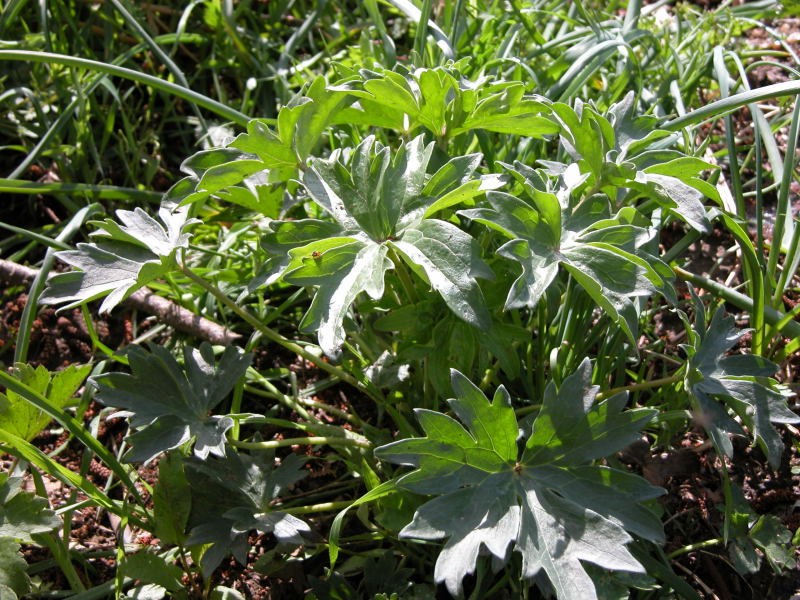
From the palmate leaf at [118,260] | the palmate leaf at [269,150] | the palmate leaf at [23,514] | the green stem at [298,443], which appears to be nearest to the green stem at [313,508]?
the green stem at [298,443]

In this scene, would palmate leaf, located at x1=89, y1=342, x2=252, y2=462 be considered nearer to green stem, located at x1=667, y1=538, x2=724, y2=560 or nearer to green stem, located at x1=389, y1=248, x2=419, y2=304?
green stem, located at x1=389, y1=248, x2=419, y2=304

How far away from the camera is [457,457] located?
4.53ft

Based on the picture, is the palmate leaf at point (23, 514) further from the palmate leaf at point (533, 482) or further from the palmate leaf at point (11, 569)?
the palmate leaf at point (533, 482)

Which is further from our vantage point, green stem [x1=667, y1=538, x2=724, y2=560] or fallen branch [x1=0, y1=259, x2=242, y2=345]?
fallen branch [x1=0, y1=259, x2=242, y2=345]

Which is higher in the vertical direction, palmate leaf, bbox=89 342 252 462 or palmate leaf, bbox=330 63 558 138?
palmate leaf, bbox=330 63 558 138

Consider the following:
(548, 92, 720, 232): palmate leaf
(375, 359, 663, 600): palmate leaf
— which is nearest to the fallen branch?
(375, 359, 663, 600): palmate leaf

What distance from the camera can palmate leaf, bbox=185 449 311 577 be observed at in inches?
62.7

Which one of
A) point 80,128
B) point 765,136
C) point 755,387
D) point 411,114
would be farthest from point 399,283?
point 80,128

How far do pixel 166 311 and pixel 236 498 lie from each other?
0.71 m

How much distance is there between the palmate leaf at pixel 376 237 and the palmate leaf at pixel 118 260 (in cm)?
23

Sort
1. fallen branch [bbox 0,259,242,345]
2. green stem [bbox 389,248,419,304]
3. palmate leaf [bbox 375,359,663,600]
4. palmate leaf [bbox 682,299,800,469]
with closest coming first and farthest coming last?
palmate leaf [bbox 375,359,663,600]
palmate leaf [bbox 682,299,800,469]
green stem [bbox 389,248,419,304]
fallen branch [bbox 0,259,242,345]

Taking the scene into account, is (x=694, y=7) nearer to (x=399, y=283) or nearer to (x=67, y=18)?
(x=399, y=283)

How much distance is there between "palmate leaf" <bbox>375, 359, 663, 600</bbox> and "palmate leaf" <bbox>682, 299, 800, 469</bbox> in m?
0.18

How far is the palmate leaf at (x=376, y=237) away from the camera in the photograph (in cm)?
137
